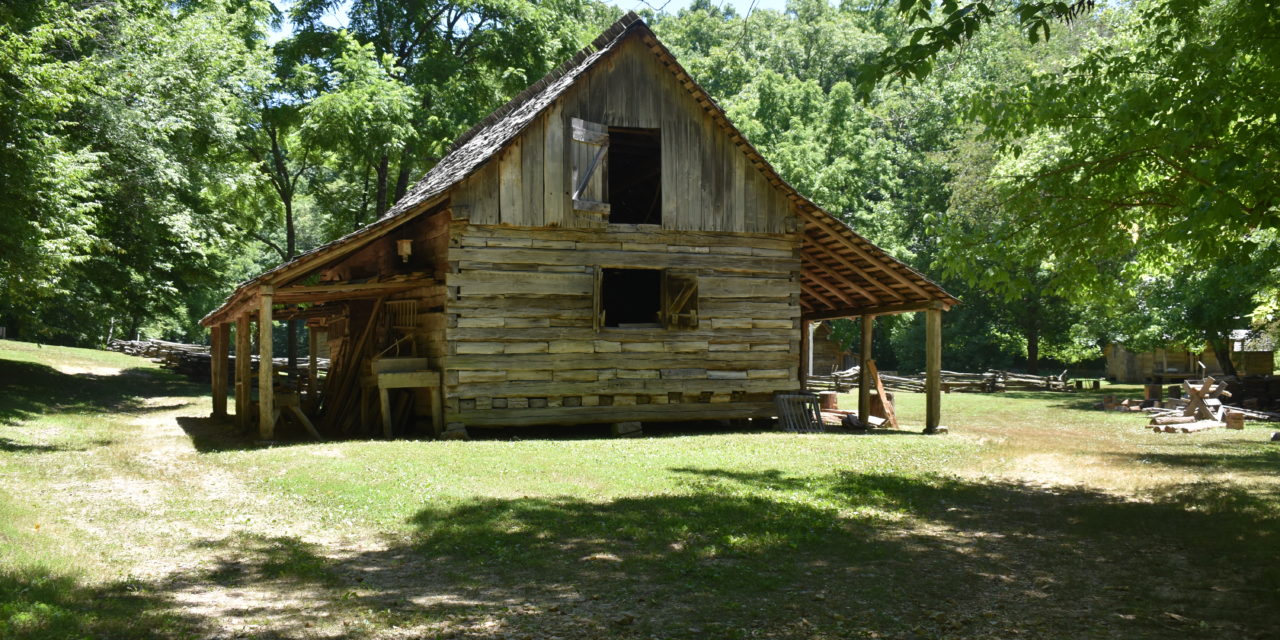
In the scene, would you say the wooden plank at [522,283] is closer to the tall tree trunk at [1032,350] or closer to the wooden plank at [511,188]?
the wooden plank at [511,188]

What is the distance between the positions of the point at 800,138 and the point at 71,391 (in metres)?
28.3

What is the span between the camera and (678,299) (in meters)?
17.5

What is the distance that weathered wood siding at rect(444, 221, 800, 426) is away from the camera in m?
16.1

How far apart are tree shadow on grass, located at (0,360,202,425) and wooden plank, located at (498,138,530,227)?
9868 mm

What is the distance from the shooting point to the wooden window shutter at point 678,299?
17.4 metres

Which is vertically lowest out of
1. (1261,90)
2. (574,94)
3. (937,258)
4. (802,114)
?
(937,258)

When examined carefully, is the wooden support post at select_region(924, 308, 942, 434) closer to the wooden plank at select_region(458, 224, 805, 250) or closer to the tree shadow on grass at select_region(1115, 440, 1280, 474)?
the wooden plank at select_region(458, 224, 805, 250)

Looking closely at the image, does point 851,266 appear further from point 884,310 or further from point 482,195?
point 482,195

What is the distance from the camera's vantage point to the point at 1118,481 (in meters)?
11.4

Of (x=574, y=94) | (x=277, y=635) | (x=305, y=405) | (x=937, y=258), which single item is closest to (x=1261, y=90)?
(x=937, y=258)

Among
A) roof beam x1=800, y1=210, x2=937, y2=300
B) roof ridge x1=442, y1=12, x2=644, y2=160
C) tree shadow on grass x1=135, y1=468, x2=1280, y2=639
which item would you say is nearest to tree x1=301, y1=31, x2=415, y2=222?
roof ridge x1=442, y1=12, x2=644, y2=160

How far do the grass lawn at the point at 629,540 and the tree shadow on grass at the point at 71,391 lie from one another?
21.6ft

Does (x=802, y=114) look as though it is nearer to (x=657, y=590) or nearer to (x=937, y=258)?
(x=937, y=258)

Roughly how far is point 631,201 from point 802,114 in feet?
70.5
